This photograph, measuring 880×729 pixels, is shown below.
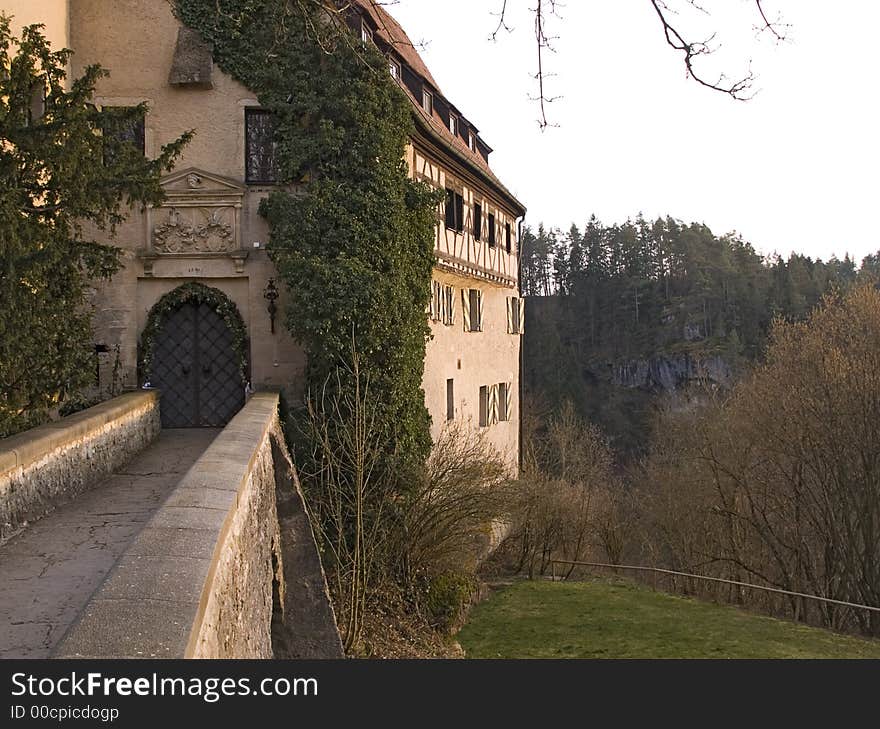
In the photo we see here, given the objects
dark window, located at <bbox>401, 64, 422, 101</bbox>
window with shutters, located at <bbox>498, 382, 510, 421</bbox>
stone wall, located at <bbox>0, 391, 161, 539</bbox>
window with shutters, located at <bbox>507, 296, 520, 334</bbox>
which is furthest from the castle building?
window with shutters, located at <bbox>507, 296, 520, 334</bbox>

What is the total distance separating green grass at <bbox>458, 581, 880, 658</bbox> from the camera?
16.9 metres

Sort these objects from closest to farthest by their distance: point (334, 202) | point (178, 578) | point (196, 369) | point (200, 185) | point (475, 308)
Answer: point (178, 578) < point (334, 202) < point (200, 185) < point (196, 369) < point (475, 308)

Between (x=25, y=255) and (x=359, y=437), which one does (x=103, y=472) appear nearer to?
(x=25, y=255)

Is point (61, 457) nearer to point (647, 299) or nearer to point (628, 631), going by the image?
point (628, 631)

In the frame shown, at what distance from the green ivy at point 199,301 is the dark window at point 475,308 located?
8.33m

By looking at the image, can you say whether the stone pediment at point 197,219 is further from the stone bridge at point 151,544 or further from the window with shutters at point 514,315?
the window with shutters at point 514,315

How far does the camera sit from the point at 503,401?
2531 cm

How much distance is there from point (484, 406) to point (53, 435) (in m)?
15.7

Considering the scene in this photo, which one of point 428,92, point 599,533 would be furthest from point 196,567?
point 599,533

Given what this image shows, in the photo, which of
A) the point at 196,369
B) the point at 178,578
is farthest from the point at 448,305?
the point at 178,578

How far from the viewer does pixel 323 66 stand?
14320mm

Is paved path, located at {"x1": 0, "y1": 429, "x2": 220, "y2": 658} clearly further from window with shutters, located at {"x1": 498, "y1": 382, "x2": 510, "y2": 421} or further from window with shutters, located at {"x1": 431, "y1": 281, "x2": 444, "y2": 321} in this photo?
window with shutters, located at {"x1": 498, "y1": 382, "x2": 510, "y2": 421}

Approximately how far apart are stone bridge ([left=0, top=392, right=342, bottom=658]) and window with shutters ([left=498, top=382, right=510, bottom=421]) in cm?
1300

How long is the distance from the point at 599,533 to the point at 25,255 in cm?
2208
